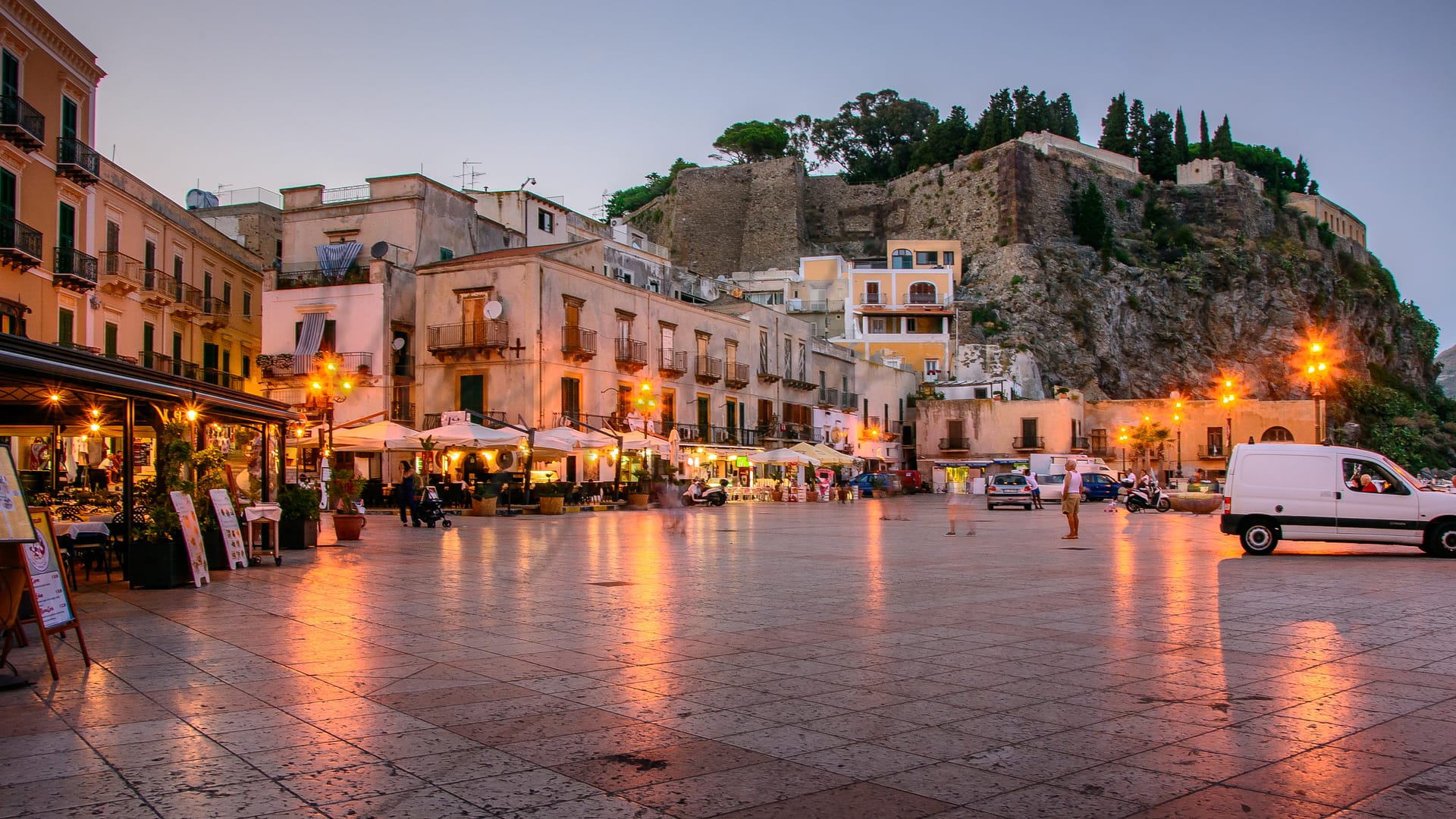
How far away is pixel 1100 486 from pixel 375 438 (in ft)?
99.7

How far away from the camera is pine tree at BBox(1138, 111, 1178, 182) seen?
10688 cm

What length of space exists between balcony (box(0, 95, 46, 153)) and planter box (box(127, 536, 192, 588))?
15845 millimetres

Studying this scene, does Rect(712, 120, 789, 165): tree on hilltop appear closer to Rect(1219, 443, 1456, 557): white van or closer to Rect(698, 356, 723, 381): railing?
Rect(698, 356, 723, 381): railing

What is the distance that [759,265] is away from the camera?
3543 inches

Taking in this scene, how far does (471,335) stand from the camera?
36.9m

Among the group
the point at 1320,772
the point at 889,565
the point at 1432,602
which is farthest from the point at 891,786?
the point at 889,565

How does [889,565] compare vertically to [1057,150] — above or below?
below

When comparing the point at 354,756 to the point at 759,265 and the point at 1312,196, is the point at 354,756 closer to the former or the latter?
the point at 759,265

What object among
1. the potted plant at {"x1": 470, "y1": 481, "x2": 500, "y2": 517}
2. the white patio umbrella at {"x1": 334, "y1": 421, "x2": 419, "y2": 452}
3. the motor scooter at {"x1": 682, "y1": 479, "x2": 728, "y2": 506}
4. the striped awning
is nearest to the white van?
the potted plant at {"x1": 470, "y1": 481, "x2": 500, "y2": 517}

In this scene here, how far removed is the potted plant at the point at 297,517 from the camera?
52.3 feet

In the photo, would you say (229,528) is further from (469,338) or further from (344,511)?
(469,338)

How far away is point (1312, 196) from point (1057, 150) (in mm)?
36657

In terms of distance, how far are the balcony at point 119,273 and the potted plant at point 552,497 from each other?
1215 centimetres

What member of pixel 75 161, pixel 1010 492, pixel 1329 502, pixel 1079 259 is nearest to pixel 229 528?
pixel 1329 502
